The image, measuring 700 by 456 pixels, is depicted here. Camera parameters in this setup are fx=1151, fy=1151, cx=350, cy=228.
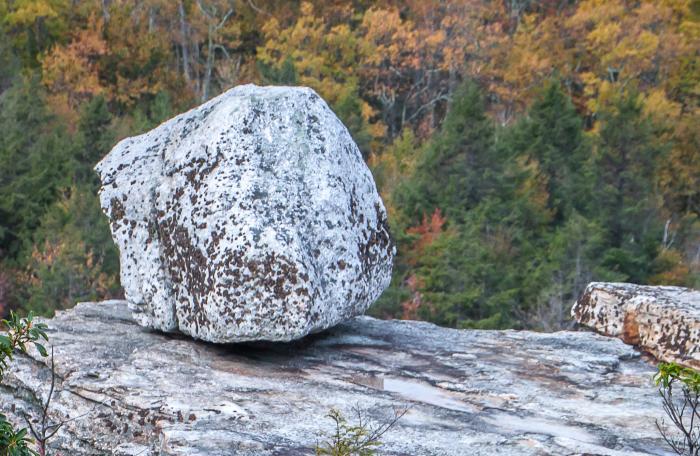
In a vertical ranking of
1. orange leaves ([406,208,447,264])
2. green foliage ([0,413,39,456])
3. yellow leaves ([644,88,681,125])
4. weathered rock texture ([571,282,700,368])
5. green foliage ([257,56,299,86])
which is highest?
green foliage ([257,56,299,86])

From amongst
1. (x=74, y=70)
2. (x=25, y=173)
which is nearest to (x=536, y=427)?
(x=25, y=173)

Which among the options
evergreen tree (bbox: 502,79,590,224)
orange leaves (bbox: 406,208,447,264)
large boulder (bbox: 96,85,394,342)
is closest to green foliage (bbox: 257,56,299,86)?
evergreen tree (bbox: 502,79,590,224)

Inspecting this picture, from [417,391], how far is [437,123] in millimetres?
39835

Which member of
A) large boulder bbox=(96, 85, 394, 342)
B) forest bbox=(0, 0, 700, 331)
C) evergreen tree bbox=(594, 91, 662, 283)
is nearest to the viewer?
large boulder bbox=(96, 85, 394, 342)

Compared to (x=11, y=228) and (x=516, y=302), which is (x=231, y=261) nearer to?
(x=516, y=302)

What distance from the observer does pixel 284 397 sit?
713 centimetres

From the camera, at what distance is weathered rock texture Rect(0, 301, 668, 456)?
657cm

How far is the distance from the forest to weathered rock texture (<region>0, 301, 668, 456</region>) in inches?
478

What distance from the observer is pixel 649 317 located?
882 centimetres

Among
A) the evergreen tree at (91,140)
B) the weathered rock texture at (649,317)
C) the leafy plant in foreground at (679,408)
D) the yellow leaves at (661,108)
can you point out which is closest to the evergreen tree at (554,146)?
the yellow leaves at (661,108)

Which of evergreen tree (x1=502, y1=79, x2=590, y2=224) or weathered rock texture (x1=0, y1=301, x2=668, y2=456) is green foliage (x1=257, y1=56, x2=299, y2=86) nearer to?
evergreen tree (x1=502, y1=79, x2=590, y2=224)

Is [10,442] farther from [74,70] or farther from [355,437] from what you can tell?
[74,70]

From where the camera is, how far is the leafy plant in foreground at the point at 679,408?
18.2 feet

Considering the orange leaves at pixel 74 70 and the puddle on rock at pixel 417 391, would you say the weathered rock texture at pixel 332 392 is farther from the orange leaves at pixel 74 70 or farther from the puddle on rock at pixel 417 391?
the orange leaves at pixel 74 70
